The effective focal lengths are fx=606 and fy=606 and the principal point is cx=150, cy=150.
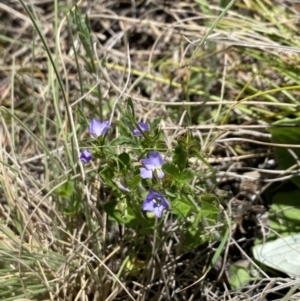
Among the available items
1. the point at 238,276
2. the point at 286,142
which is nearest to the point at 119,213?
the point at 238,276

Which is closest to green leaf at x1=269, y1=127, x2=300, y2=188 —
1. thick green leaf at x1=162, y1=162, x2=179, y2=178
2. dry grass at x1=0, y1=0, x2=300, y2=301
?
dry grass at x1=0, y1=0, x2=300, y2=301

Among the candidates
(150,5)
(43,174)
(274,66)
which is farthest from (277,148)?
(150,5)

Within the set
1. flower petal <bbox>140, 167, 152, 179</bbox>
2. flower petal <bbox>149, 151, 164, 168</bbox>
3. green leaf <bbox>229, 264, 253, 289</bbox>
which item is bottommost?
green leaf <bbox>229, 264, 253, 289</bbox>

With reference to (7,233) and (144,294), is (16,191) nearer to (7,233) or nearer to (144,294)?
(7,233)

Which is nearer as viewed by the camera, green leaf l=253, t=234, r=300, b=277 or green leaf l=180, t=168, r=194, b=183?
green leaf l=180, t=168, r=194, b=183

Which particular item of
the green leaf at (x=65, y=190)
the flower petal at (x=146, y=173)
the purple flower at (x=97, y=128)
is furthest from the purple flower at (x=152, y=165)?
the green leaf at (x=65, y=190)

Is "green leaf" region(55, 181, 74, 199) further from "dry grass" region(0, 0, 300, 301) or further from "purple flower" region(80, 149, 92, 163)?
"purple flower" region(80, 149, 92, 163)

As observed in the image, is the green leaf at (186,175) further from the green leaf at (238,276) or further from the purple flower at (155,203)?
the green leaf at (238,276)

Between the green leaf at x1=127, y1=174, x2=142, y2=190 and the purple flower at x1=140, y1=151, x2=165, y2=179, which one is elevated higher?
the purple flower at x1=140, y1=151, x2=165, y2=179
